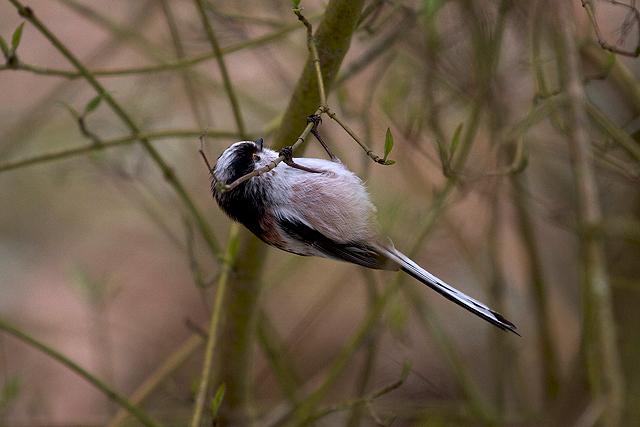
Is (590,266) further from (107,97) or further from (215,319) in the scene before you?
(107,97)

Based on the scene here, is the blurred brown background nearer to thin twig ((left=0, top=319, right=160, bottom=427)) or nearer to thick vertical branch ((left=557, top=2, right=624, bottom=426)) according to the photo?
thick vertical branch ((left=557, top=2, right=624, bottom=426))

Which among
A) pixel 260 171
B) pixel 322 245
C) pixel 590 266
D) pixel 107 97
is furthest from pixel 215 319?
pixel 590 266

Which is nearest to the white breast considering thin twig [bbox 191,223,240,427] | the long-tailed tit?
the long-tailed tit

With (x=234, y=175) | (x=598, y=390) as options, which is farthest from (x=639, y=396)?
(x=234, y=175)

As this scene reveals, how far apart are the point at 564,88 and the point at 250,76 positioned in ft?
8.49

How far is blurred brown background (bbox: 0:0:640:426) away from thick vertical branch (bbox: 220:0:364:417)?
0.04ft

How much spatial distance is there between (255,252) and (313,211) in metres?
0.23

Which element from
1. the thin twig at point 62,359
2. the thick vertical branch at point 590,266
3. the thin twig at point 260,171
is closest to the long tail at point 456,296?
the thin twig at point 260,171

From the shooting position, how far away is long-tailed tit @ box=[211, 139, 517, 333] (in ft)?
5.62

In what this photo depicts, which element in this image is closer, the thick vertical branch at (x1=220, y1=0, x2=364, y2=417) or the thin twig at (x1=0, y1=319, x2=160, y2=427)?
the thick vertical branch at (x1=220, y1=0, x2=364, y2=417)

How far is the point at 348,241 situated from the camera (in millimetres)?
1728

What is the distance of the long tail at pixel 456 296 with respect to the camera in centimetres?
141

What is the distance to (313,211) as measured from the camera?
68.9 inches

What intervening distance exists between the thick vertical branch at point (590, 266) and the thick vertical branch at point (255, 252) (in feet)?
Result: 3.01
